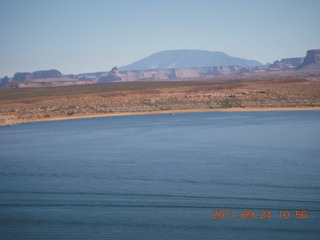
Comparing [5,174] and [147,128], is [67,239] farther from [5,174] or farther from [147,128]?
[147,128]

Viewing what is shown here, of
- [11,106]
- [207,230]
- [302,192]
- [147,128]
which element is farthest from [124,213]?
[11,106]

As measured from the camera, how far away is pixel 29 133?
35594 millimetres

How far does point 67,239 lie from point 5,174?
8489 millimetres

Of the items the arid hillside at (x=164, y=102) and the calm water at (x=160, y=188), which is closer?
the calm water at (x=160, y=188)

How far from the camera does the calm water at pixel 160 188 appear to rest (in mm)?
11031
